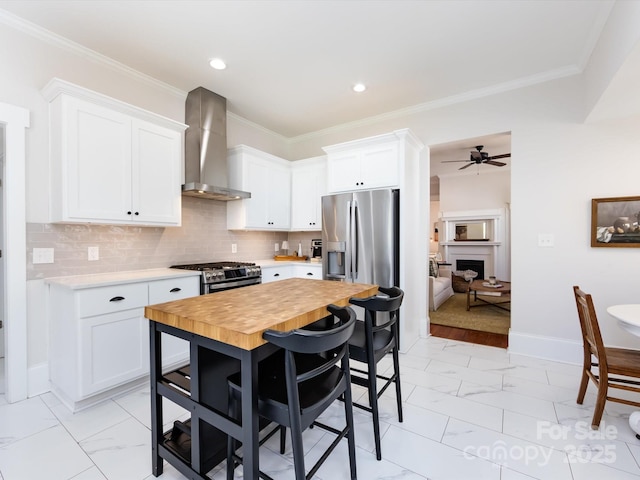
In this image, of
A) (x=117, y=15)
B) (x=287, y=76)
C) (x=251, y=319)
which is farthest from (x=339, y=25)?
(x=251, y=319)

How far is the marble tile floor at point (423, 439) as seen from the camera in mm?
1542

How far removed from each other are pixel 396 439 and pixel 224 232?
2990mm

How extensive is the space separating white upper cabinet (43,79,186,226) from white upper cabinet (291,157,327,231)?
1852mm

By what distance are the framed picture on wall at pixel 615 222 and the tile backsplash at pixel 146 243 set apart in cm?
388

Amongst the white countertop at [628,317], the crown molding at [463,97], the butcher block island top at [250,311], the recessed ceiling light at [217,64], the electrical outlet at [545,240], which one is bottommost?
the white countertop at [628,317]

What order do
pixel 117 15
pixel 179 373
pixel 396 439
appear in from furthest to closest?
pixel 117 15 < pixel 396 439 < pixel 179 373

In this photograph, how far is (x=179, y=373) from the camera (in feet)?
5.23

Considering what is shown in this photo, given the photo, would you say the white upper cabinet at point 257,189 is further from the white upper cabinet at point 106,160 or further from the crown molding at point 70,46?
the crown molding at point 70,46

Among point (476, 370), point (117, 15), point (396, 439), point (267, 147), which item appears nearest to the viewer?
point (396, 439)

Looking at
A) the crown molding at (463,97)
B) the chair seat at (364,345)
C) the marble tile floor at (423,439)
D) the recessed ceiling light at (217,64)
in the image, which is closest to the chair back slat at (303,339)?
the chair seat at (364,345)

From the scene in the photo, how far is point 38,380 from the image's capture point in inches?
89.8

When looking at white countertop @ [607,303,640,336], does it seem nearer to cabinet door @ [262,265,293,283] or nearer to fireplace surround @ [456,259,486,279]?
cabinet door @ [262,265,293,283]

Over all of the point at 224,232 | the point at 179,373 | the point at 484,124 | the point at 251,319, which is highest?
the point at 484,124

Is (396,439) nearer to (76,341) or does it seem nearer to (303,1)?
(76,341)
